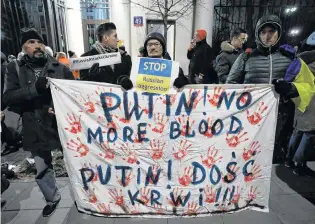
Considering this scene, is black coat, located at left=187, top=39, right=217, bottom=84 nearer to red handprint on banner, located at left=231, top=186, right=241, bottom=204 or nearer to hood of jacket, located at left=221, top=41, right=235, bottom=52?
hood of jacket, located at left=221, top=41, right=235, bottom=52

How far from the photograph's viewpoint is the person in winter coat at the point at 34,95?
242cm

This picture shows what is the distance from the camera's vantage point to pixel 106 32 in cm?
313

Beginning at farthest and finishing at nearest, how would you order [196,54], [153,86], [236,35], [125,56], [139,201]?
[196,54]
[236,35]
[125,56]
[139,201]
[153,86]

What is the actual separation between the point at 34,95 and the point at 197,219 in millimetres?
2090

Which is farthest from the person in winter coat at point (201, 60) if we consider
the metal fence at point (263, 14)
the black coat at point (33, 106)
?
the metal fence at point (263, 14)

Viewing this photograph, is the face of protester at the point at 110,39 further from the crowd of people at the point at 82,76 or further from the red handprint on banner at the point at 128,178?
the red handprint on banner at the point at 128,178

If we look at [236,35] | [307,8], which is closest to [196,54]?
[236,35]

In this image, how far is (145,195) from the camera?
248 centimetres

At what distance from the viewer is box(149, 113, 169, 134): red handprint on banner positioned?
229cm

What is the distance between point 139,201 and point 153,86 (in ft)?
3.96

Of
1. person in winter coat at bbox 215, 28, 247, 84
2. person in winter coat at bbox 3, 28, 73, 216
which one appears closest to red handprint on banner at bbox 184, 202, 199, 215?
person in winter coat at bbox 3, 28, 73, 216

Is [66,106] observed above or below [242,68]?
below

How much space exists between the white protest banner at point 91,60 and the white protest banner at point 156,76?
64 centimetres

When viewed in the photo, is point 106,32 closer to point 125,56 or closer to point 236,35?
point 125,56
